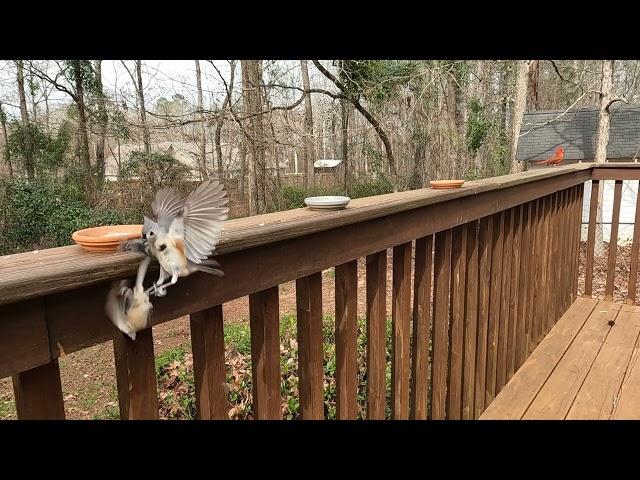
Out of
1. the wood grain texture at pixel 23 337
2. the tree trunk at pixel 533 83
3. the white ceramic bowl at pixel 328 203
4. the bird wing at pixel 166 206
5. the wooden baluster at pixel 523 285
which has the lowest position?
the wooden baluster at pixel 523 285

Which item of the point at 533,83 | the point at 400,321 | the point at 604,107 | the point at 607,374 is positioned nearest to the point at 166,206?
the point at 400,321

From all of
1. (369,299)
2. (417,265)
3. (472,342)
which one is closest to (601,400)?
(472,342)

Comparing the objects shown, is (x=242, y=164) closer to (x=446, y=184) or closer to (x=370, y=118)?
(x=370, y=118)

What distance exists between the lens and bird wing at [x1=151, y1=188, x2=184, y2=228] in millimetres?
697

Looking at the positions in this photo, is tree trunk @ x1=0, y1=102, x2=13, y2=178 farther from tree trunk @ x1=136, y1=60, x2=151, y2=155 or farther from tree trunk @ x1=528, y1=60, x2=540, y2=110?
tree trunk @ x1=528, y1=60, x2=540, y2=110

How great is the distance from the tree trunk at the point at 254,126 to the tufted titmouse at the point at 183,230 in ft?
25.5

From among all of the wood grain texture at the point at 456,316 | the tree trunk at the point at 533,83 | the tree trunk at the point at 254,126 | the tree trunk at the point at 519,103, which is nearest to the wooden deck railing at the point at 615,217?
the wood grain texture at the point at 456,316

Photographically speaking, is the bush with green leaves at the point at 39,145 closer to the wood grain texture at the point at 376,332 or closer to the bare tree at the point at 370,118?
the bare tree at the point at 370,118

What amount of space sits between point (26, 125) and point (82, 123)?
3.06 feet

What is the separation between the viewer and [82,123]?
9352 mm

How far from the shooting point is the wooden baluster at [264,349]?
3.32 feet

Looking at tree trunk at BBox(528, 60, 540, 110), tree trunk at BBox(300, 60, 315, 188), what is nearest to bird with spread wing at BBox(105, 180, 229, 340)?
tree trunk at BBox(300, 60, 315, 188)

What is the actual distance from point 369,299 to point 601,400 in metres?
1.37
